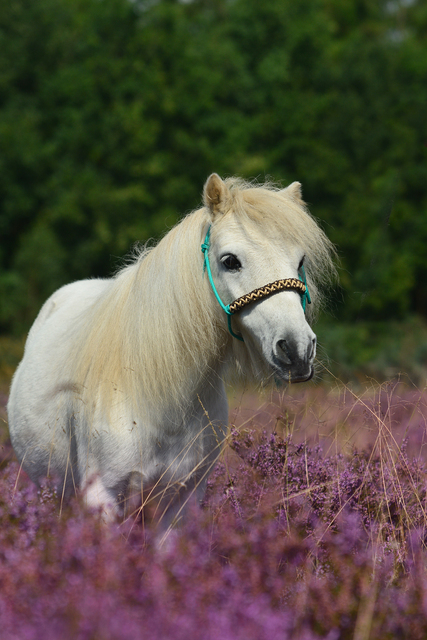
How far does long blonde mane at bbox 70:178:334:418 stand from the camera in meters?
2.71

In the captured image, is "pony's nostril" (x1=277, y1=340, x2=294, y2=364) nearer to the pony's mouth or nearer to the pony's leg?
the pony's mouth

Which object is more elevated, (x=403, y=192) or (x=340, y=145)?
(x=340, y=145)

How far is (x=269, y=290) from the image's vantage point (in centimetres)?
245

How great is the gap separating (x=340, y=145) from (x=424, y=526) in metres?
22.9

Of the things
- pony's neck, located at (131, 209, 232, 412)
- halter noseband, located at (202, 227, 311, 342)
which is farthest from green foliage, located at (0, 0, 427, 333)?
halter noseband, located at (202, 227, 311, 342)

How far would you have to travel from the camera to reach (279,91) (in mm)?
24703

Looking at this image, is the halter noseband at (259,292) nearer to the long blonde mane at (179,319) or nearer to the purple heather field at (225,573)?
the long blonde mane at (179,319)

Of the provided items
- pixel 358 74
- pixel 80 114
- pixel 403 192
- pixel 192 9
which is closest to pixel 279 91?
pixel 358 74

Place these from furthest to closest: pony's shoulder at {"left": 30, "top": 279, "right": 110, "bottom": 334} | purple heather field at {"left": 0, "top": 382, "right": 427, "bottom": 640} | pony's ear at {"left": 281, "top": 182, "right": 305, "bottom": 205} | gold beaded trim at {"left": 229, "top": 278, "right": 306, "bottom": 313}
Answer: pony's shoulder at {"left": 30, "top": 279, "right": 110, "bottom": 334}, pony's ear at {"left": 281, "top": 182, "right": 305, "bottom": 205}, gold beaded trim at {"left": 229, "top": 278, "right": 306, "bottom": 313}, purple heather field at {"left": 0, "top": 382, "right": 427, "bottom": 640}

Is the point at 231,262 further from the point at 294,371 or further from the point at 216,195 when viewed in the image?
the point at 294,371

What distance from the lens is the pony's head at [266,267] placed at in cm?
236

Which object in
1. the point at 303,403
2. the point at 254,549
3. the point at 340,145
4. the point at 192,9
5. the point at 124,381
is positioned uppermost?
the point at 192,9

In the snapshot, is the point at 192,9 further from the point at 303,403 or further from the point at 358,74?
the point at 303,403

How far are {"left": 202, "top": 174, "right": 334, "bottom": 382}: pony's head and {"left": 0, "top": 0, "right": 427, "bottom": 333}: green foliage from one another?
18.1 meters
